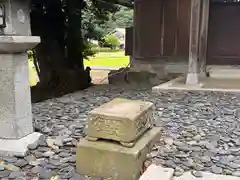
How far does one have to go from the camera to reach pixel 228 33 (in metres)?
8.63

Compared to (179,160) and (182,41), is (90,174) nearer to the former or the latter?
(179,160)

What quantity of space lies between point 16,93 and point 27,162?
26.5 inches

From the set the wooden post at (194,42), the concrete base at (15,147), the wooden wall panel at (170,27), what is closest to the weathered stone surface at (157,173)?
the concrete base at (15,147)

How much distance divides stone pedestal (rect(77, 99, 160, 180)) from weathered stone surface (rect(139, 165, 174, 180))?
0.09 m

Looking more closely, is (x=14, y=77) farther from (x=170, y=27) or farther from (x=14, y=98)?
(x=170, y=27)

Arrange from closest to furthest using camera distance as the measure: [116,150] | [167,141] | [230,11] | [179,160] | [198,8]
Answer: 1. [116,150]
2. [179,160]
3. [167,141]
4. [198,8]
5. [230,11]

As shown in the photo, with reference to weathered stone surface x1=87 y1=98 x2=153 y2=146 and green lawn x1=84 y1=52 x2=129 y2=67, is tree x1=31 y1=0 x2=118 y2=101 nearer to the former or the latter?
weathered stone surface x1=87 y1=98 x2=153 y2=146

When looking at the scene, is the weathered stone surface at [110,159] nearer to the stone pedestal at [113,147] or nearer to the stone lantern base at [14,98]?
the stone pedestal at [113,147]

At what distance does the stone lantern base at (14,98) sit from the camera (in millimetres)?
3096

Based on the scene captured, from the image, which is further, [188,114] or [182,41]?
[182,41]

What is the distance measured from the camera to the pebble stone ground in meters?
2.86

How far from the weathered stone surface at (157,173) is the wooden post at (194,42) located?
14.6 ft

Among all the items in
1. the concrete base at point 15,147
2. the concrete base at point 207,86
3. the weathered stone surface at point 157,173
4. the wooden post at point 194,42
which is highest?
the wooden post at point 194,42

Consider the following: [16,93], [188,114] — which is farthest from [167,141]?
[16,93]
